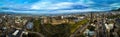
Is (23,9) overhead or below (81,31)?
overhead

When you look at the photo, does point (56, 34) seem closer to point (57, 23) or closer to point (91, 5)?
point (57, 23)

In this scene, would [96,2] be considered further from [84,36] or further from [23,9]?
[23,9]

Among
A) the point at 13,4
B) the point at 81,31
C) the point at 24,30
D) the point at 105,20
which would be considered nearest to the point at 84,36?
the point at 81,31

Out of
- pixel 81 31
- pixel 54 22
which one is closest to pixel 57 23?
pixel 54 22

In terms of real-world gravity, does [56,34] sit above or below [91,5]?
below

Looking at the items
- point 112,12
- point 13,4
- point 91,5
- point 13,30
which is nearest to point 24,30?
point 13,30

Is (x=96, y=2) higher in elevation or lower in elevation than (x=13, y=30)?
higher

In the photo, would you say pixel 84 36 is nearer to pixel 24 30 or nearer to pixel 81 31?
pixel 81 31
